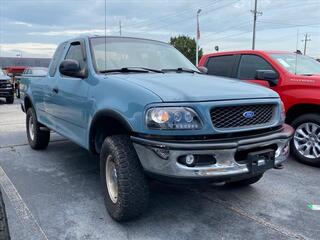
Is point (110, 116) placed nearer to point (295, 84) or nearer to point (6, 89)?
point (295, 84)

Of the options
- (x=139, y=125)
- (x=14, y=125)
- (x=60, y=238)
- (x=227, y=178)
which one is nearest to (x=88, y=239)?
(x=60, y=238)

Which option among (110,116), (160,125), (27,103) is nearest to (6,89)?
(27,103)

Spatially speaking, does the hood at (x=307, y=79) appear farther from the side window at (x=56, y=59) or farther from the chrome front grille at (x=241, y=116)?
the side window at (x=56, y=59)

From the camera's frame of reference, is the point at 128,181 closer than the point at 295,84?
Yes

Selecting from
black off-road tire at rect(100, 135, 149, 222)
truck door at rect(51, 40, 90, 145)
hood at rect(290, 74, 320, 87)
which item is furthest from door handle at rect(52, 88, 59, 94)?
hood at rect(290, 74, 320, 87)

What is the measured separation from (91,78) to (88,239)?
175cm

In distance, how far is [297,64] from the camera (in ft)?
21.2

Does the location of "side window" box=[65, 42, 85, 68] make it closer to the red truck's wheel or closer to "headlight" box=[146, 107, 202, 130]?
"headlight" box=[146, 107, 202, 130]

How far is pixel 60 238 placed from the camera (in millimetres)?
3398

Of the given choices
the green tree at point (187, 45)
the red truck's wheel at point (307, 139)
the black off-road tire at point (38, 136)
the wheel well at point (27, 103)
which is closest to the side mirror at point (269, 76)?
the red truck's wheel at point (307, 139)

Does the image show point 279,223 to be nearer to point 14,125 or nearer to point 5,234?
point 5,234

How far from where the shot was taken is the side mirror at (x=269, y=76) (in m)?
5.96

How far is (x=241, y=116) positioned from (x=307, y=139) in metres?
2.87

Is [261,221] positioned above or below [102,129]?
below
